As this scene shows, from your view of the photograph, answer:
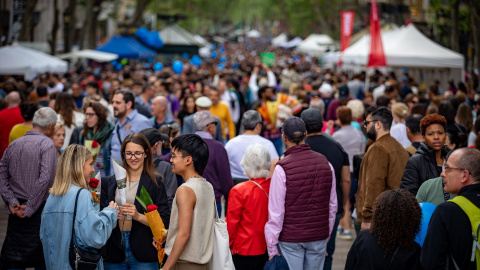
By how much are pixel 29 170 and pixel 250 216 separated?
2.10 meters

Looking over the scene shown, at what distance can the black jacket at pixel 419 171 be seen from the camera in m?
5.85

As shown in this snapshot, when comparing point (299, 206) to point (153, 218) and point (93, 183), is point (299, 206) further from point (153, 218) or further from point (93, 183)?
point (93, 183)

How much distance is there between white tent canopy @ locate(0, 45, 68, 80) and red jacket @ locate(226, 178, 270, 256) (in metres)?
12.5

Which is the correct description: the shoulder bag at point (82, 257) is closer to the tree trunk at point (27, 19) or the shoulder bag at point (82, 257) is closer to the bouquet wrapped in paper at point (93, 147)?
the bouquet wrapped in paper at point (93, 147)

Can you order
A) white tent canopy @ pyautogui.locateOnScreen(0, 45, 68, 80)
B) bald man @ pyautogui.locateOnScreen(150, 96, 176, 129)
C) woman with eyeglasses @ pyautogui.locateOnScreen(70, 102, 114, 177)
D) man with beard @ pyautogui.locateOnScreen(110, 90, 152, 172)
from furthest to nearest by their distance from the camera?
white tent canopy @ pyautogui.locateOnScreen(0, 45, 68, 80) → bald man @ pyautogui.locateOnScreen(150, 96, 176, 129) → man with beard @ pyautogui.locateOnScreen(110, 90, 152, 172) → woman with eyeglasses @ pyautogui.locateOnScreen(70, 102, 114, 177)

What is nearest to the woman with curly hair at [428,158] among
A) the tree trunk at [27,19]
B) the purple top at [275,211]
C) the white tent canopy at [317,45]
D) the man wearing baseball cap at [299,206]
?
the man wearing baseball cap at [299,206]

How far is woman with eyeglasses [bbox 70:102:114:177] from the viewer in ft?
26.1

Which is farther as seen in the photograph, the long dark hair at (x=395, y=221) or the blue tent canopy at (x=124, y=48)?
the blue tent canopy at (x=124, y=48)

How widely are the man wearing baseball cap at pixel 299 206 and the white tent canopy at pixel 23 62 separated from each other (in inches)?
499

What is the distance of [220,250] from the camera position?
4.86 m

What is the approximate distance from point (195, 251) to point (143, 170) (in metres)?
0.93

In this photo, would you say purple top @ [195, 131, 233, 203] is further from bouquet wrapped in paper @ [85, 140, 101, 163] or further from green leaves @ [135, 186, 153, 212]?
green leaves @ [135, 186, 153, 212]

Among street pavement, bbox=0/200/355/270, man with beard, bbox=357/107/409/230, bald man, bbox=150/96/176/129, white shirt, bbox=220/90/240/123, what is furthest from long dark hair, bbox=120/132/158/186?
white shirt, bbox=220/90/240/123

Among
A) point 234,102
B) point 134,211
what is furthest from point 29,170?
point 234,102
